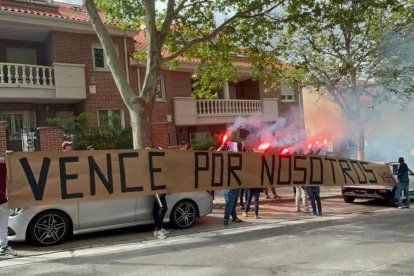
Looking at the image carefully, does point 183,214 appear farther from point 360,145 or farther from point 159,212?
point 360,145

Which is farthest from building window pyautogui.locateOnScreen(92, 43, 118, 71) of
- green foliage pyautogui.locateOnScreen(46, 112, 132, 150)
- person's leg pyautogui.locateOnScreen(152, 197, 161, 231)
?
person's leg pyautogui.locateOnScreen(152, 197, 161, 231)

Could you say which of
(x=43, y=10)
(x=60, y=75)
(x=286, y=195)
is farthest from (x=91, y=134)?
(x=286, y=195)

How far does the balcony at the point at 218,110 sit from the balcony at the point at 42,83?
16.8ft

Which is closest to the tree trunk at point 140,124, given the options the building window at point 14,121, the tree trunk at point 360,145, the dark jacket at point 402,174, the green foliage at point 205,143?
the dark jacket at point 402,174

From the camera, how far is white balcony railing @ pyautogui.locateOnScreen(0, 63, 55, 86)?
17.0 m

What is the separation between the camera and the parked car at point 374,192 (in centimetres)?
1415

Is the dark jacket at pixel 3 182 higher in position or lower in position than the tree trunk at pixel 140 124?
lower

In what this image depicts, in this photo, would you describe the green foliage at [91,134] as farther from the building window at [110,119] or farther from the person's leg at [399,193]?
the person's leg at [399,193]

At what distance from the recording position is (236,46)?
47.9 feet

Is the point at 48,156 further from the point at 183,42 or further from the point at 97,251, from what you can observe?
the point at 183,42

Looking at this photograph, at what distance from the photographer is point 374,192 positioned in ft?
47.2

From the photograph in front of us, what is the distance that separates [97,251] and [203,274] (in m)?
2.58

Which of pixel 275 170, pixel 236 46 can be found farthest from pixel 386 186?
pixel 236 46

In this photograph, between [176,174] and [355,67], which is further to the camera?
[355,67]
